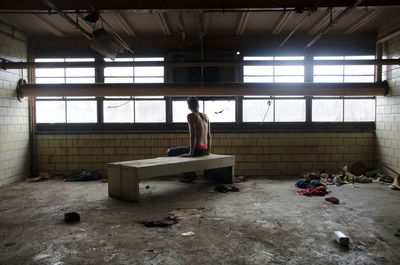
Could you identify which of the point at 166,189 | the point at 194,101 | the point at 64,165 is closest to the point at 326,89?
the point at 194,101

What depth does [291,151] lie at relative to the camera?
685cm

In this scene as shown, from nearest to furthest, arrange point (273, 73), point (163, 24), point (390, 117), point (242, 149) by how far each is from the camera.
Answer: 1. point (163, 24)
2. point (390, 117)
3. point (242, 149)
4. point (273, 73)

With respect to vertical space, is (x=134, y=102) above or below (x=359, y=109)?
above

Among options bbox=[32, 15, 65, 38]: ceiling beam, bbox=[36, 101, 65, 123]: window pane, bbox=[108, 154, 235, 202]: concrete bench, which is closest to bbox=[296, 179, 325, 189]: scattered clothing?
bbox=[108, 154, 235, 202]: concrete bench

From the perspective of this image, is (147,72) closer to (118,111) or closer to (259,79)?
(118,111)

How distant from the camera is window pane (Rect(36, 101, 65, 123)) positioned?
702 centimetres

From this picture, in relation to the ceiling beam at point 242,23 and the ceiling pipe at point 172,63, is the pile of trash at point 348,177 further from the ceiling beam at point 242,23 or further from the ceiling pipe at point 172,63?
the ceiling beam at point 242,23

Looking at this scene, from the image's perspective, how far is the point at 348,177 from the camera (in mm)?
6145

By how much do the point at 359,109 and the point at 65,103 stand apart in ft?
23.2

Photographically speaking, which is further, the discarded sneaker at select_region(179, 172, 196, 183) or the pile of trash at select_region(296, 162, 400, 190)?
the discarded sneaker at select_region(179, 172, 196, 183)

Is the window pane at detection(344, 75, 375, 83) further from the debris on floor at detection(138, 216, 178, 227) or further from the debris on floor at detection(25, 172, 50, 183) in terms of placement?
the debris on floor at detection(25, 172, 50, 183)

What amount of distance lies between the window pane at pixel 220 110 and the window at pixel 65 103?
2.75 m

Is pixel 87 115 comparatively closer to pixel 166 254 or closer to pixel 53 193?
pixel 53 193

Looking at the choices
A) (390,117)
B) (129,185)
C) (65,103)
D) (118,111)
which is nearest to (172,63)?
(118,111)
